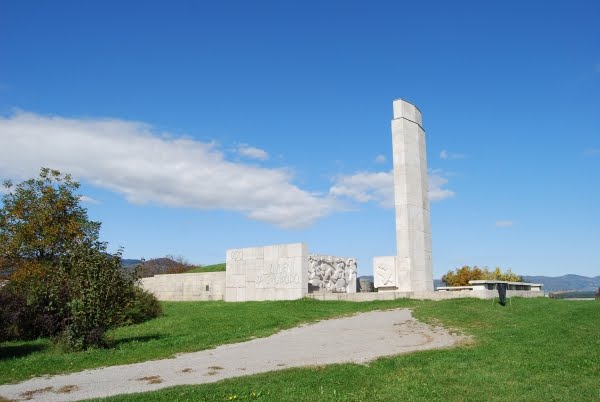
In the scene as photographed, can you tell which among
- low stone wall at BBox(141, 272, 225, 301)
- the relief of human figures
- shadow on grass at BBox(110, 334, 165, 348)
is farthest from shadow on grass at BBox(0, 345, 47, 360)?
low stone wall at BBox(141, 272, 225, 301)

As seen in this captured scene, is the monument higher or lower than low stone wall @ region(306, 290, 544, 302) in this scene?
higher

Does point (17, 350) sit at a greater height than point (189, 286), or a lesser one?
lesser

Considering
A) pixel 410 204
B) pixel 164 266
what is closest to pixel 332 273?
pixel 410 204

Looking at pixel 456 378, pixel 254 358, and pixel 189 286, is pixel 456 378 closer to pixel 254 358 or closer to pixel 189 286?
pixel 254 358

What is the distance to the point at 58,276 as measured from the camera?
15531 millimetres

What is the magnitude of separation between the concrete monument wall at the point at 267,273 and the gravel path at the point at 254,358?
1079 centimetres

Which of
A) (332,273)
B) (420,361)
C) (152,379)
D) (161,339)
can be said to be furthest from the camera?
(332,273)

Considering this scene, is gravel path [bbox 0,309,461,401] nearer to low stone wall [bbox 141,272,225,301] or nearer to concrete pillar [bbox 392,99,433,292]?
concrete pillar [bbox 392,99,433,292]

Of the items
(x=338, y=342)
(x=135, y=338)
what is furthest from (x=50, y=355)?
(x=338, y=342)

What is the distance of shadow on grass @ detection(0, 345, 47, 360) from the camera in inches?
555

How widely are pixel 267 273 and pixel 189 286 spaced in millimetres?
8067

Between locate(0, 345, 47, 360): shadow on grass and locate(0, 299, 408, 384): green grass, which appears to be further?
locate(0, 345, 47, 360): shadow on grass

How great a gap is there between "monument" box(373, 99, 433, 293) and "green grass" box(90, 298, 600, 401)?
47.4 ft

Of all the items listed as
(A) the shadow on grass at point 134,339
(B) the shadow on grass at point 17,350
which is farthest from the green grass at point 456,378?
(B) the shadow on grass at point 17,350
